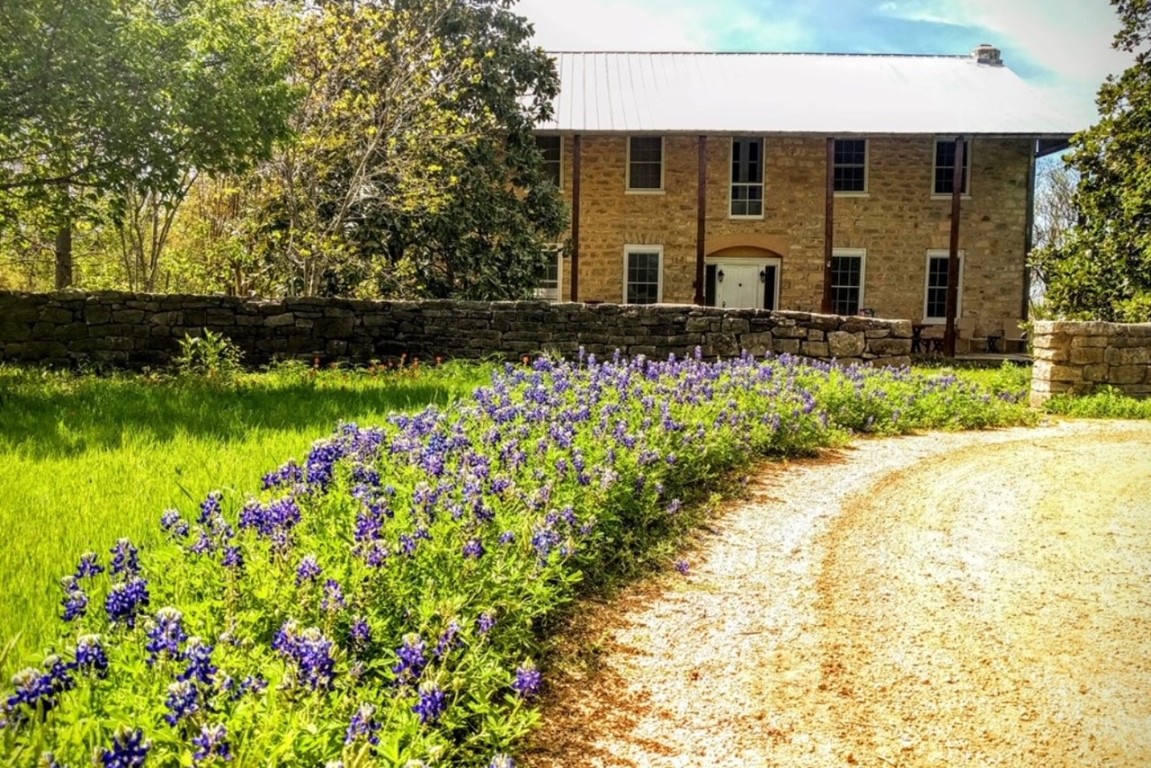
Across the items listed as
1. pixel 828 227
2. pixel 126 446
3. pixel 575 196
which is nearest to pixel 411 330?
pixel 126 446

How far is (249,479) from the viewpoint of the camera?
4676mm

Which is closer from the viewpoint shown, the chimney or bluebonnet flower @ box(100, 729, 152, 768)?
bluebonnet flower @ box(100, 729, 152, 768)

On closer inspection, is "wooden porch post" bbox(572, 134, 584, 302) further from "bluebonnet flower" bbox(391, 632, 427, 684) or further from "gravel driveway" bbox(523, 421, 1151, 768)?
"bluebonnet flower" bbox(391, 632, 427, 684)

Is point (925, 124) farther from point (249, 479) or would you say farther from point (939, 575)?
point (249, 479)

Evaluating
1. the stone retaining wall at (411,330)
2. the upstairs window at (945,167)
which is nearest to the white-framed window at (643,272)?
the upstairs window at (945,167)

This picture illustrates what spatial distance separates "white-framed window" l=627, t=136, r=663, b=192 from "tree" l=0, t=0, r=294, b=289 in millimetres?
10974

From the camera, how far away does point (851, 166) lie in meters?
20.3

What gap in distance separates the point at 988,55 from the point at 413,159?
55.6ft

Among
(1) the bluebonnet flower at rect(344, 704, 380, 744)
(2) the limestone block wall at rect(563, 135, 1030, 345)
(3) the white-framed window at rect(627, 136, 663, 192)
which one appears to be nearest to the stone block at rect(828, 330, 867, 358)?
(2) the limestone block wall at rect(563, 135, 1030, 345)

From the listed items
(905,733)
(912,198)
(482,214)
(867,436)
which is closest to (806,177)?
(912,198)

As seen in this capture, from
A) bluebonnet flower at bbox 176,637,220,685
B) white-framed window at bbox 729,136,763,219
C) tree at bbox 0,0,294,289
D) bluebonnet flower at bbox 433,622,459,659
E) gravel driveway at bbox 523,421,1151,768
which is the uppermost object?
white-framed window at bbox 729,136,763,219

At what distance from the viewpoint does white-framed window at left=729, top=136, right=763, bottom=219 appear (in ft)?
66.2

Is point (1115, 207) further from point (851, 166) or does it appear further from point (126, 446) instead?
point (126, 446)

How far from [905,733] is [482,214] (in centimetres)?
1308
